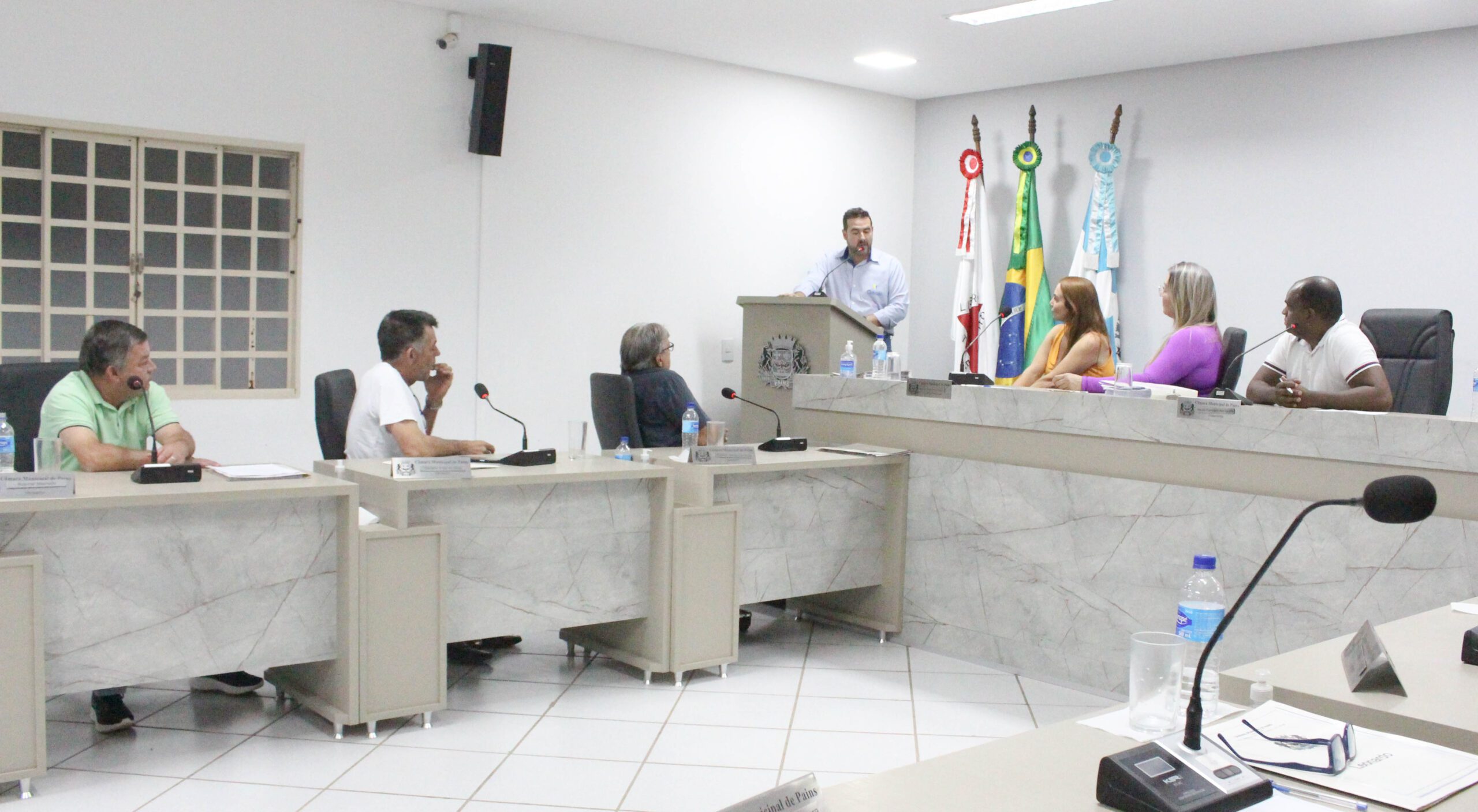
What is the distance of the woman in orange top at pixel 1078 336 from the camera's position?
443cm

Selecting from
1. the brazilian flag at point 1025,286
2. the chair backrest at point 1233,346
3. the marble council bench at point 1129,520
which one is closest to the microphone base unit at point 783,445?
the marble council bench at point 1129,520

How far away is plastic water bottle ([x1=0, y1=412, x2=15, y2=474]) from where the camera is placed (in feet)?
10.4

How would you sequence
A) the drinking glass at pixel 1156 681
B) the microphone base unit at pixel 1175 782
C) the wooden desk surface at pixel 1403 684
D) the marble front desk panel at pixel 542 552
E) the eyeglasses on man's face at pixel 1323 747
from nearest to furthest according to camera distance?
the microphone base unit at pixel 1175 782
the eyeglasses on man's face at pixel 1323 747
the wooden desk surface at pixel 1403 684
the drinking glass at pixel 1156 681
the marble front desk panel at pixel 542 552

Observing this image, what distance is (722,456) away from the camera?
4.00 meters

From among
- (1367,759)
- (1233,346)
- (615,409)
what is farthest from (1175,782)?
(1233,346)

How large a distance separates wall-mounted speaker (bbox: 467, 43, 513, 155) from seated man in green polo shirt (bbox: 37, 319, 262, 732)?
2.41 metres

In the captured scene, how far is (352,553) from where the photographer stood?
10.5 ft

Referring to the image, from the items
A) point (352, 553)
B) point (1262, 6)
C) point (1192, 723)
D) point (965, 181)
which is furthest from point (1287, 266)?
point (1192, 723)

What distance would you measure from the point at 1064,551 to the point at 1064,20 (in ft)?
9.09

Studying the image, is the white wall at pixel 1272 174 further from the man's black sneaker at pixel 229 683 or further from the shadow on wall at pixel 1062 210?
the man's black sneaker at pixel 229 683

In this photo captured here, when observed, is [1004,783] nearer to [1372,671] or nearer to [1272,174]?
[1372,671]

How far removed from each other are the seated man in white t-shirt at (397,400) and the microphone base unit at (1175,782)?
Answer: 2.80 meters

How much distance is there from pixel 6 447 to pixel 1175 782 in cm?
312

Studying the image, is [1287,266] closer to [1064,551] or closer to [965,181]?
[965,181]
